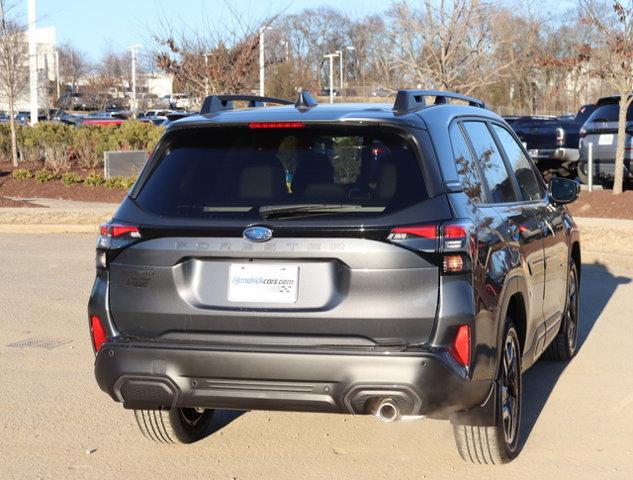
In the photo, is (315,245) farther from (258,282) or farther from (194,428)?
(194,428)

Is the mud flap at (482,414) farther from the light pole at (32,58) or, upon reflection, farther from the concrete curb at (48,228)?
the light pole at (32,58)

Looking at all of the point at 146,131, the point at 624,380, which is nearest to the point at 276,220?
the point at 624,380

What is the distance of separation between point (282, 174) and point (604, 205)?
42.3 ft

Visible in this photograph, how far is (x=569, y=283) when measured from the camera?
7586mm

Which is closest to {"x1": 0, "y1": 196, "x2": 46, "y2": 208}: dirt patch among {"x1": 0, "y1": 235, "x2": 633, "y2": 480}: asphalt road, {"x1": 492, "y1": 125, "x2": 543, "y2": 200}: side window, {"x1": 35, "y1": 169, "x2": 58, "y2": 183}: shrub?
{"x1": 35, "y1": 169, "x2": 58, "y2": 183}: shrub

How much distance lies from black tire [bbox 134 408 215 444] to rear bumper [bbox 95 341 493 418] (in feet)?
1.97

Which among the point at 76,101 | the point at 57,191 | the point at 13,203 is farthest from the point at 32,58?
the point at 76,101

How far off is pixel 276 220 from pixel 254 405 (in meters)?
0.82

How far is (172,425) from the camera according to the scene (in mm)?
5672

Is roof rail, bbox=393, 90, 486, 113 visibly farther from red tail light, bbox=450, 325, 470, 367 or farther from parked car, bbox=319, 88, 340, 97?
parked car, bbox=319, 88, 340, 97

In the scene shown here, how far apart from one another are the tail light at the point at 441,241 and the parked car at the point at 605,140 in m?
15.4

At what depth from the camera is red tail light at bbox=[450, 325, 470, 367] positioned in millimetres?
4672

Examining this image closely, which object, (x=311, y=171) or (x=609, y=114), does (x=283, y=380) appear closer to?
(x=311, y=171)

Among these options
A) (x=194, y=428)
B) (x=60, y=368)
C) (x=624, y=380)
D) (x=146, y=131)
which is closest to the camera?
(x=194, y=428)
